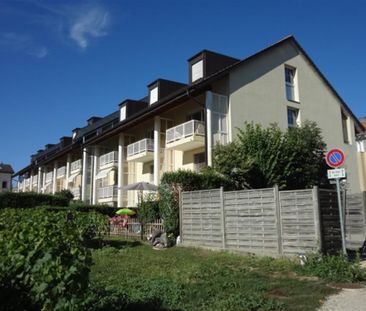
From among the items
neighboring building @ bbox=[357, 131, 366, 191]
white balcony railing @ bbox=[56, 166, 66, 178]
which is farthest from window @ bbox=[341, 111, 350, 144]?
white balcony railing @ bbox=[56, 166, 66, 178]

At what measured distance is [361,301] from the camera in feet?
22.2

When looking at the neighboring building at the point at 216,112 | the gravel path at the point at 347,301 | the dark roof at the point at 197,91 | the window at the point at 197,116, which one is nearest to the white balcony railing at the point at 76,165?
the neighboring building at the point at 216,112

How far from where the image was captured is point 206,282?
8.05 metres

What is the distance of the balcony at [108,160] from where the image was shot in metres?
33.4

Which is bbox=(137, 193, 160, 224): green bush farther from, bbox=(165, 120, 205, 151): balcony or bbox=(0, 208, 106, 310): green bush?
bbox=(0, 208, 106, 310): green bush

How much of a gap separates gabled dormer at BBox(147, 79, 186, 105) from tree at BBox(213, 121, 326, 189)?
11.2 m

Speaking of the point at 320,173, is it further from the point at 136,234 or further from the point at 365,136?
the point at 365,136

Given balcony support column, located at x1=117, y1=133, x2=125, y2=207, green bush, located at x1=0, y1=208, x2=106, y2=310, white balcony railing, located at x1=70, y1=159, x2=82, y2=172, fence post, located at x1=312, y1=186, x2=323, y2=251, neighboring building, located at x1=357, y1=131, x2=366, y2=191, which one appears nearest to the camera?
green bush, located at x1=0, y1=208, x2=106, y2=310

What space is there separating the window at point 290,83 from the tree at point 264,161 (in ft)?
27.2

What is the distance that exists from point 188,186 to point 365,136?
20583mm

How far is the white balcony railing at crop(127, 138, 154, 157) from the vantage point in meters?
28.0

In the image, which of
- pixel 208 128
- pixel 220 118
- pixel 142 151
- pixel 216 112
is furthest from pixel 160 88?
pixel 208 128

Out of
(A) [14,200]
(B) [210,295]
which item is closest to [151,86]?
(A) [14,200]

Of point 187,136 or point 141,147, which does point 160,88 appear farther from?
point 187,136
